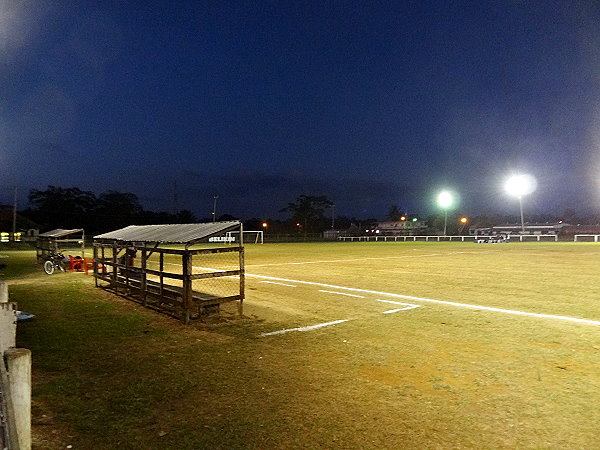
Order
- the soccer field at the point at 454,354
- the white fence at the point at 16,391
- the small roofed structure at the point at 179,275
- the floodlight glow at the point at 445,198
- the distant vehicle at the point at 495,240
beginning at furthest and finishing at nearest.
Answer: the floodlight glow at the point at 445,198, the distant vehicle at the point at 495,240, the small roofed structure at the point at 179,275, the soccer field at the point at 454,354, the white fence at the point at 16,391

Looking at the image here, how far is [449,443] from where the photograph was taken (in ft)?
11.8

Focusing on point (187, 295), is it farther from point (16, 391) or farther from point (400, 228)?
point (400, 228)

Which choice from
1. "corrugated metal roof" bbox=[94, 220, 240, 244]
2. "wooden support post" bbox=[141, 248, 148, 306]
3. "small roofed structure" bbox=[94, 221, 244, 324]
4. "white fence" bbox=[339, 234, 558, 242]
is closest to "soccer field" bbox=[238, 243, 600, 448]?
"small roofed structure" bbox=[94, 221, 244, 324]

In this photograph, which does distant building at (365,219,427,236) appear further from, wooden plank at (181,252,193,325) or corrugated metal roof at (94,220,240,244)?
wooden plank at (181,252,193,325)

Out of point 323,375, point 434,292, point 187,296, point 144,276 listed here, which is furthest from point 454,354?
point 144,276

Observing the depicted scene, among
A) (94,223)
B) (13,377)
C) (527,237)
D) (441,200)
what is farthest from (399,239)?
(13,377)

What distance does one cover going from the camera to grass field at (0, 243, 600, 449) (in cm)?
381

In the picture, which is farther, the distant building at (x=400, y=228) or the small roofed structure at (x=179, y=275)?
the distant building at (x=400, y=228)

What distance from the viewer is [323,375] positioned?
5.35 m

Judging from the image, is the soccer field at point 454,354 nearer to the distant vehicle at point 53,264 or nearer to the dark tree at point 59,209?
the distant vehicle at point 53,264

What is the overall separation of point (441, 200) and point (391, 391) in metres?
74.4

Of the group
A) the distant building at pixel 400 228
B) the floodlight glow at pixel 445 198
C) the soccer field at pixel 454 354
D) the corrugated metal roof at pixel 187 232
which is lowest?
the soccer field at pixel 454 354

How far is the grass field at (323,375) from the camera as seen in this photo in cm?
381

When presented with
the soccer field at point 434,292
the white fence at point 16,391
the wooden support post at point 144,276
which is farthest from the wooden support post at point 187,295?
the white fence at point 16,391
